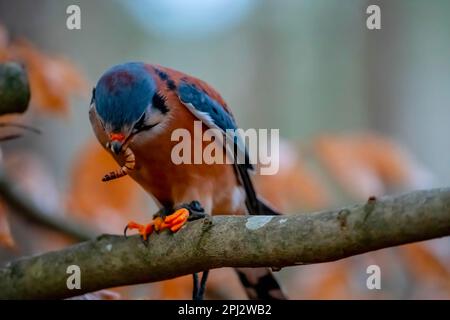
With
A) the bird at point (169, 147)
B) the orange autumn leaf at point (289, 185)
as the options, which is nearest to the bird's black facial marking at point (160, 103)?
the bird at point (169, 147)

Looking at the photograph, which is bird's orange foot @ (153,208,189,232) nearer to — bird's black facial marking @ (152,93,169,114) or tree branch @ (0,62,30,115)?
bird's black facial marking @ (152,93,169,114)

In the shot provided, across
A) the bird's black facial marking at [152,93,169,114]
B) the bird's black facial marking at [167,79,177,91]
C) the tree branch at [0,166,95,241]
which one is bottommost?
the tree branch at [0,166,95,241]

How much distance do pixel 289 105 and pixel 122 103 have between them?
4614 mm

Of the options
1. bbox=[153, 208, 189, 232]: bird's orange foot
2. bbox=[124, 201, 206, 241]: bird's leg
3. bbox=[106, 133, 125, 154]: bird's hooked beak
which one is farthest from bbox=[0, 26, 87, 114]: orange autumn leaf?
bbox=[153, 208, 189, 232]: bird's orange foot

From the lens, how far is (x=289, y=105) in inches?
264

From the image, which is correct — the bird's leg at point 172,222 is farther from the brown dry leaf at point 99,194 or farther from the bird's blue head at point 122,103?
the brown dry leaf at point 99,194

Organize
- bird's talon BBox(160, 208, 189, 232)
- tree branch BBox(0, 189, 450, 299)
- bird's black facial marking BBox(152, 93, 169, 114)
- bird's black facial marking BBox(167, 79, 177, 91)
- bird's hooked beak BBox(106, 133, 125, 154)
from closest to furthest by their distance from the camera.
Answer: tree branch BBox(0, 189, 450, 299) → bird's talon BBox(160, 208, 189, 232) → bird's hooked beak BBox(106, 133, 125, 154) → bird's black facial marking BBox(152, 93, 169, 114) → bird's black facial marking BBox(167, 79, 177, 91)

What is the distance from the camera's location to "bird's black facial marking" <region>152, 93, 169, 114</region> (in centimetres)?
234

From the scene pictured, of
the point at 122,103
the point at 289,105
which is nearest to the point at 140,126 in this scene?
the point at 122,103

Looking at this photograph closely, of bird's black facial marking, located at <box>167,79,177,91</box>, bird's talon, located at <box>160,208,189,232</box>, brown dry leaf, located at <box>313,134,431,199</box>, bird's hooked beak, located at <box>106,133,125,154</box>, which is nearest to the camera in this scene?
bird's talon, located at <box>160,208,189,232</box>

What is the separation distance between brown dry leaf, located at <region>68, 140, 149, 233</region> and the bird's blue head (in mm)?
817

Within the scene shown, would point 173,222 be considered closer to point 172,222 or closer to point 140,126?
point 172,222

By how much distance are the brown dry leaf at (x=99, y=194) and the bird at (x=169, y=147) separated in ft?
1.87
